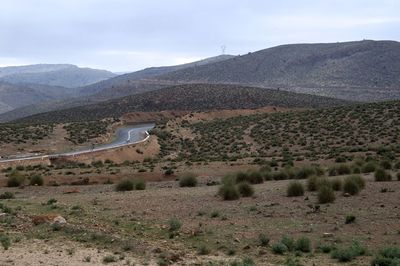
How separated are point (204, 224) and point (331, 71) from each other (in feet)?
520

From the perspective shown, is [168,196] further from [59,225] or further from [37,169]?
[37,169]

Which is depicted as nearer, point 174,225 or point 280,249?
point 280,249

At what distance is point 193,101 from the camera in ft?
421

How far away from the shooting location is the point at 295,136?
61062 millimetres

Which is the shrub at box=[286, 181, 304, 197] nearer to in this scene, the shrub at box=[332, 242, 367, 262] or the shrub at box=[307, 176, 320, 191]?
the shrub at box=[307, 176, 320, 191]

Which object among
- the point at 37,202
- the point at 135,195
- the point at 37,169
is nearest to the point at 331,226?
the point at 135,195

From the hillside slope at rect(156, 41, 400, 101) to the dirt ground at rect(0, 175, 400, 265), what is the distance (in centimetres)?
11772

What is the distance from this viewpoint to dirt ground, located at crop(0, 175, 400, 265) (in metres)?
14.9

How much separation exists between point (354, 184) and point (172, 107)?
10618 cm

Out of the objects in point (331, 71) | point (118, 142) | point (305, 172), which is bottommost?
point (118, 142)

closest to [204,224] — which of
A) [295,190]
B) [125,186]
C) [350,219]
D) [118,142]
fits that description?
[350,219]

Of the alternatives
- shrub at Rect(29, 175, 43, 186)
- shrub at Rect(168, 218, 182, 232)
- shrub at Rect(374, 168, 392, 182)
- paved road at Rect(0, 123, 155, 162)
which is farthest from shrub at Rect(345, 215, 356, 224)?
paved road at Rect(0, 123, 155, 162)

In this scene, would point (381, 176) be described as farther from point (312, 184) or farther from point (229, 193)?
point (229, 193)

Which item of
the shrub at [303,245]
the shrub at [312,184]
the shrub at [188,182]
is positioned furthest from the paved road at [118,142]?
the shrub at [303,245]
